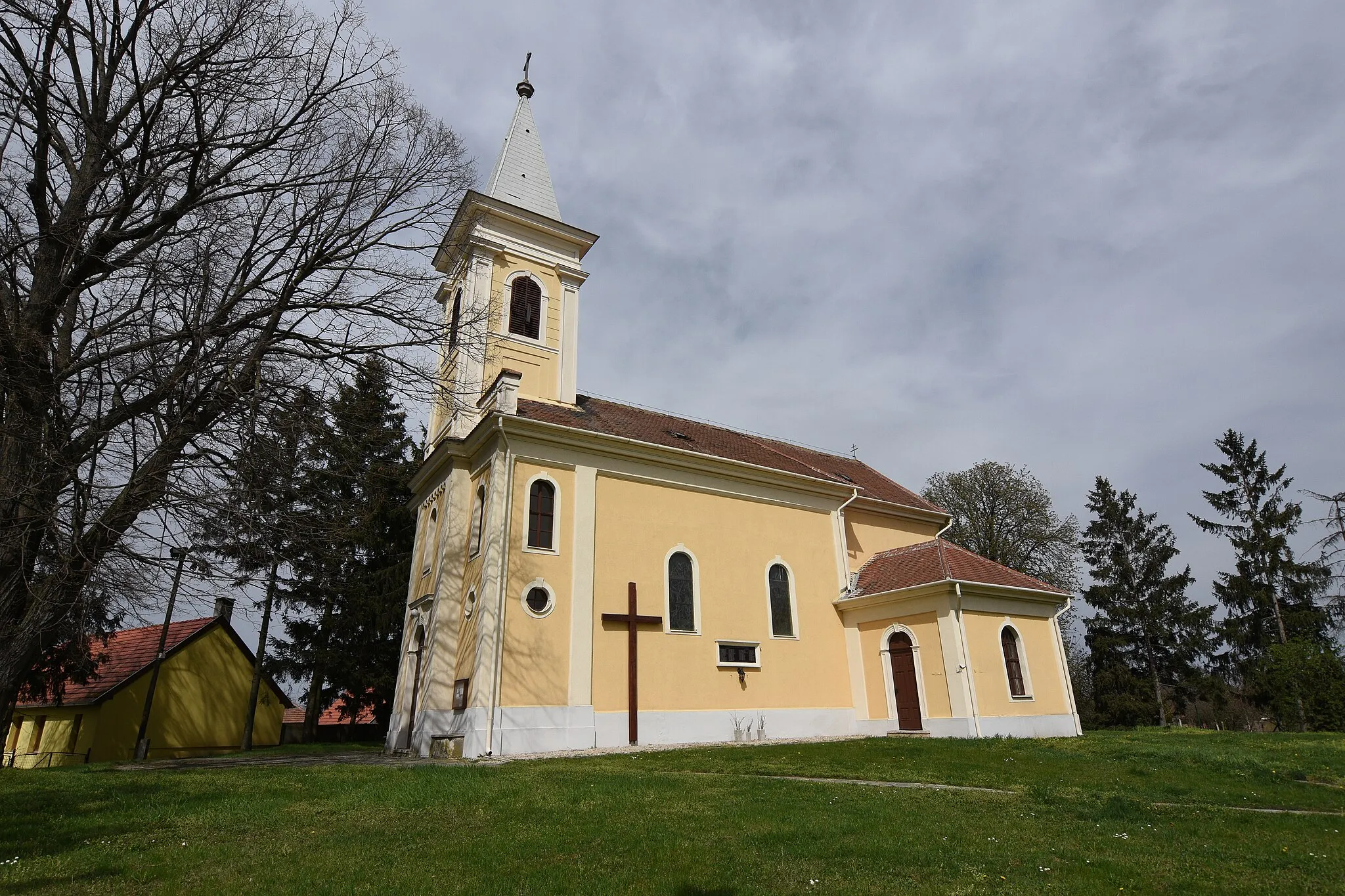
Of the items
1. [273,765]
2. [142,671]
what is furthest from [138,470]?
[142,671]

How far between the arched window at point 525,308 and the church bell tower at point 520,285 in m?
0.02

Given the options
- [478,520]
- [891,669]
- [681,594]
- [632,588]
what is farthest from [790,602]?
[478,520]

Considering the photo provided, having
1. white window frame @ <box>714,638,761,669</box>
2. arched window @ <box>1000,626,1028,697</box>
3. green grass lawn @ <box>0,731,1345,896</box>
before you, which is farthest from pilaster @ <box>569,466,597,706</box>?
arched window @ <box>1000,626,1028,697</box>

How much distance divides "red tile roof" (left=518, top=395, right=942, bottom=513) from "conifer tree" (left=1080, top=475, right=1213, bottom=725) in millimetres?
17572

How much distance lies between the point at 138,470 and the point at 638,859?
19.5 ft

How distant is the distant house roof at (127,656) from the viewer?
24141mm

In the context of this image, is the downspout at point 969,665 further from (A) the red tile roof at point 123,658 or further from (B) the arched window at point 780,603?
(A) the red tile roof at point 123,658

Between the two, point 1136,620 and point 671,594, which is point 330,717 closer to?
point 671,594

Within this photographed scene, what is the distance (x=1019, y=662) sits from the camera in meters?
19.2

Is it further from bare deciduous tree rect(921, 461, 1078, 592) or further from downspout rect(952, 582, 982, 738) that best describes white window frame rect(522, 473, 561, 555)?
bare deciduous tree rect(921, 461, 1078, 592)

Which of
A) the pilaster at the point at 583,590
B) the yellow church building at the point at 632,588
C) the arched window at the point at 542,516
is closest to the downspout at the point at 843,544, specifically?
the yellow church building at the point at 632,588

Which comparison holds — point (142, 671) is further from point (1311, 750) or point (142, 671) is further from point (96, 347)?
point (1311, 750)

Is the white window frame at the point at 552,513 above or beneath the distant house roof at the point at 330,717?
above

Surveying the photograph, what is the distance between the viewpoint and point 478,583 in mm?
16141
